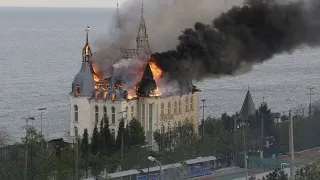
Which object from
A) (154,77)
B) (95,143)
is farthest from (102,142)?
(154,77)

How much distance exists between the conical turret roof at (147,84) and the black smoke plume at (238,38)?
123cm

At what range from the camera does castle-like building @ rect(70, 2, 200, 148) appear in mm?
43656

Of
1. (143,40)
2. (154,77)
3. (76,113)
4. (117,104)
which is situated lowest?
(76,113)

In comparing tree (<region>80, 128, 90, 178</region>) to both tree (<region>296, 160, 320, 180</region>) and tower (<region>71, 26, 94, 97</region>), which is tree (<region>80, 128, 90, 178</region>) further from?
tree (<region>296, 160, 320, 180</region>)

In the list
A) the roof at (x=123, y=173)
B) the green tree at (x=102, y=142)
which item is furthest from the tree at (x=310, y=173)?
the green tree at (x=102, y=142)

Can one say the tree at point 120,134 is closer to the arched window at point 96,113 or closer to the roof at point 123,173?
the arched window at point 96,113

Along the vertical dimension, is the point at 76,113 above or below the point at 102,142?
above

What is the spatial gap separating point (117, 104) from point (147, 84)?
147 centimetres

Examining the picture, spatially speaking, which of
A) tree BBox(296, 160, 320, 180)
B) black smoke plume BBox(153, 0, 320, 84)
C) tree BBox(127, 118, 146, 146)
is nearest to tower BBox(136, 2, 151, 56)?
black smoke plume BBox(153, 0, 320, 84)

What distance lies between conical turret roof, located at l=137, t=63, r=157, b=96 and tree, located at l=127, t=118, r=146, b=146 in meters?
2.67

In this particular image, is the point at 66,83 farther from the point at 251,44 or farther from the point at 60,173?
the point at 60,173

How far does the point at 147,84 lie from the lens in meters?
44.3

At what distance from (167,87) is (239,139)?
4681mm

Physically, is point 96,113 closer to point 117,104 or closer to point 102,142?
point 117,104
